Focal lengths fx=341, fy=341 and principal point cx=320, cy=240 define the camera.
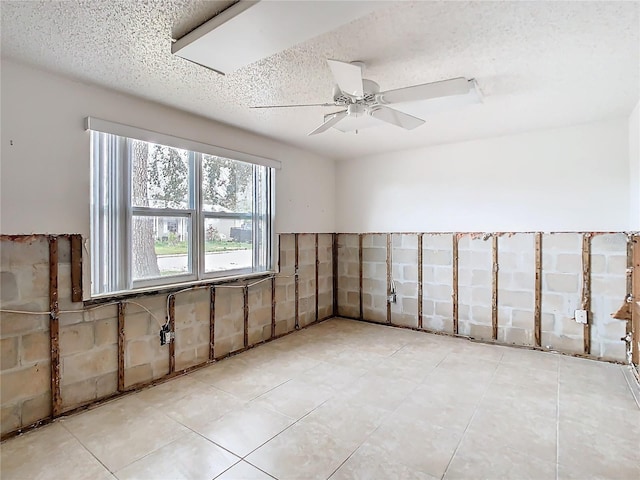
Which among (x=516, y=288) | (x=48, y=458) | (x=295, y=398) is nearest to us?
(x=48, y=458)

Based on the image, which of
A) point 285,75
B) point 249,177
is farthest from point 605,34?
point 249,177

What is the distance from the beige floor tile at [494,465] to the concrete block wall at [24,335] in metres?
2.86

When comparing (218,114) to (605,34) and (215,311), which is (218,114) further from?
(605,34)

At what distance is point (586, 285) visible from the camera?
3.77 metres

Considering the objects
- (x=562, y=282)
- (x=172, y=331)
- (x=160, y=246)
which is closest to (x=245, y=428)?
(x=172, y=331)

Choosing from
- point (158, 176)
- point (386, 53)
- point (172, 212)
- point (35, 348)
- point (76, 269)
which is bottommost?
point (35, 348)

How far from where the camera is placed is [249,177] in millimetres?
4223

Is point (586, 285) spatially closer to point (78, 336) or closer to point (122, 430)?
point (122, 430)

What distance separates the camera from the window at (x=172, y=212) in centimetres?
288

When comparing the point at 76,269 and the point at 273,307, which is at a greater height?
the point at 76,269

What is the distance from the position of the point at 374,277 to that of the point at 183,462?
12.0 feet

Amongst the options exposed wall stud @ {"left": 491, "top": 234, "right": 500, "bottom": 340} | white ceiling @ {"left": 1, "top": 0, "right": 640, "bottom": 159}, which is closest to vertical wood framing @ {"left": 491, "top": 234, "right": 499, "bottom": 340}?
exposed wall stud @ {"left": 491, "top": 234, "right": 500, "bottom": 340}

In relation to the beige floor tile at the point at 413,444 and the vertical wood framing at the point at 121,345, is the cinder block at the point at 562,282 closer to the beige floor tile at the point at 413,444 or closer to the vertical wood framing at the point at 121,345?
the beige floor tile at the point at 413,444

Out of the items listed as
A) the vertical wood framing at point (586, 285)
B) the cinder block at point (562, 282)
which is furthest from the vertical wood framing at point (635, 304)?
the cinder block at point (562, 282)
